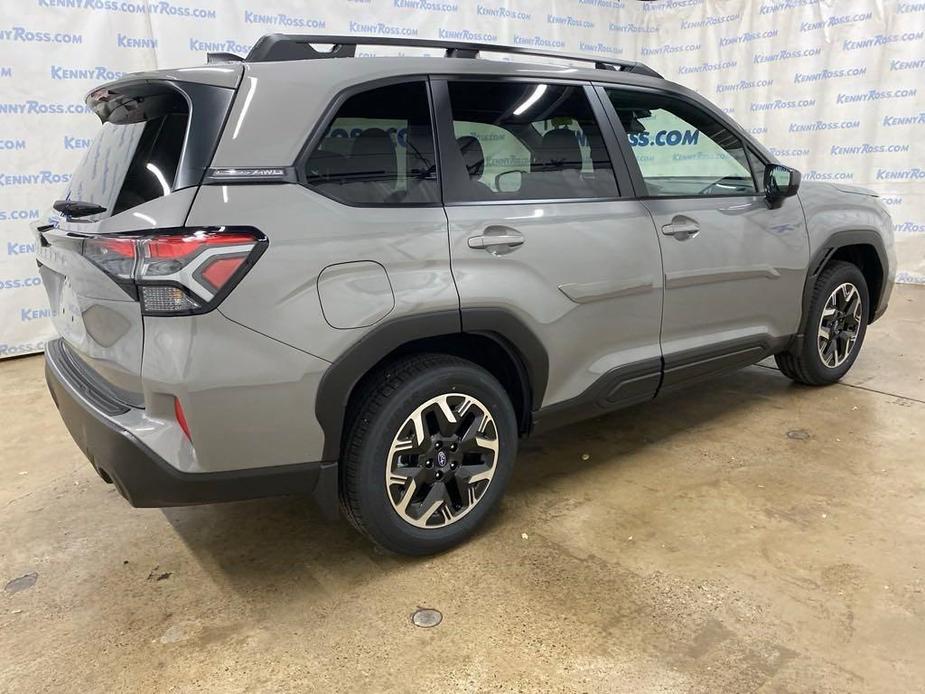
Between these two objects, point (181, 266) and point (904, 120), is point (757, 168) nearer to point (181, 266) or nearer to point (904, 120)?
point (181, 266)

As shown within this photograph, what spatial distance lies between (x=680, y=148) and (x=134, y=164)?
2.38 metres

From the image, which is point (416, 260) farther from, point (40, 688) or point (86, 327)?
point (40, 688)

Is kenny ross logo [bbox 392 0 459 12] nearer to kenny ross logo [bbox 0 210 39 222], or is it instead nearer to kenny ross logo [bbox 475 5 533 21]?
kenny ross logo [bbox 475 5 533 21]

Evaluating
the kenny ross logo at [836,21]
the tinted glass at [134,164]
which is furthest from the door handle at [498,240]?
the kenny ross logo at [836,21]

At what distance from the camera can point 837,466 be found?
289 centimetres

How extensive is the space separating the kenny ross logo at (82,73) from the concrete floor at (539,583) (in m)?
2.99

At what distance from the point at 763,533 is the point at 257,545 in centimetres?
181

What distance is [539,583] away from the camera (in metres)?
2.16

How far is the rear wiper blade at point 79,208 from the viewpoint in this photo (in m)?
1.95

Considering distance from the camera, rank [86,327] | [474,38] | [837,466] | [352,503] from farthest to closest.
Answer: [474,38] → [837,466] → [352,503] → [86,327]

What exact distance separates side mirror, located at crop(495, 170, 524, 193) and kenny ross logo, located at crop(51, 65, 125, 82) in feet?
12.5

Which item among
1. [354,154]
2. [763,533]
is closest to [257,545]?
[354,154]

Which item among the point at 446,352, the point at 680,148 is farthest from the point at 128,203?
the point at 680,148

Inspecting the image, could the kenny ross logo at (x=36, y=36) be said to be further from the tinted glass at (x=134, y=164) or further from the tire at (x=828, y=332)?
the tire at (x=828, y=332)
